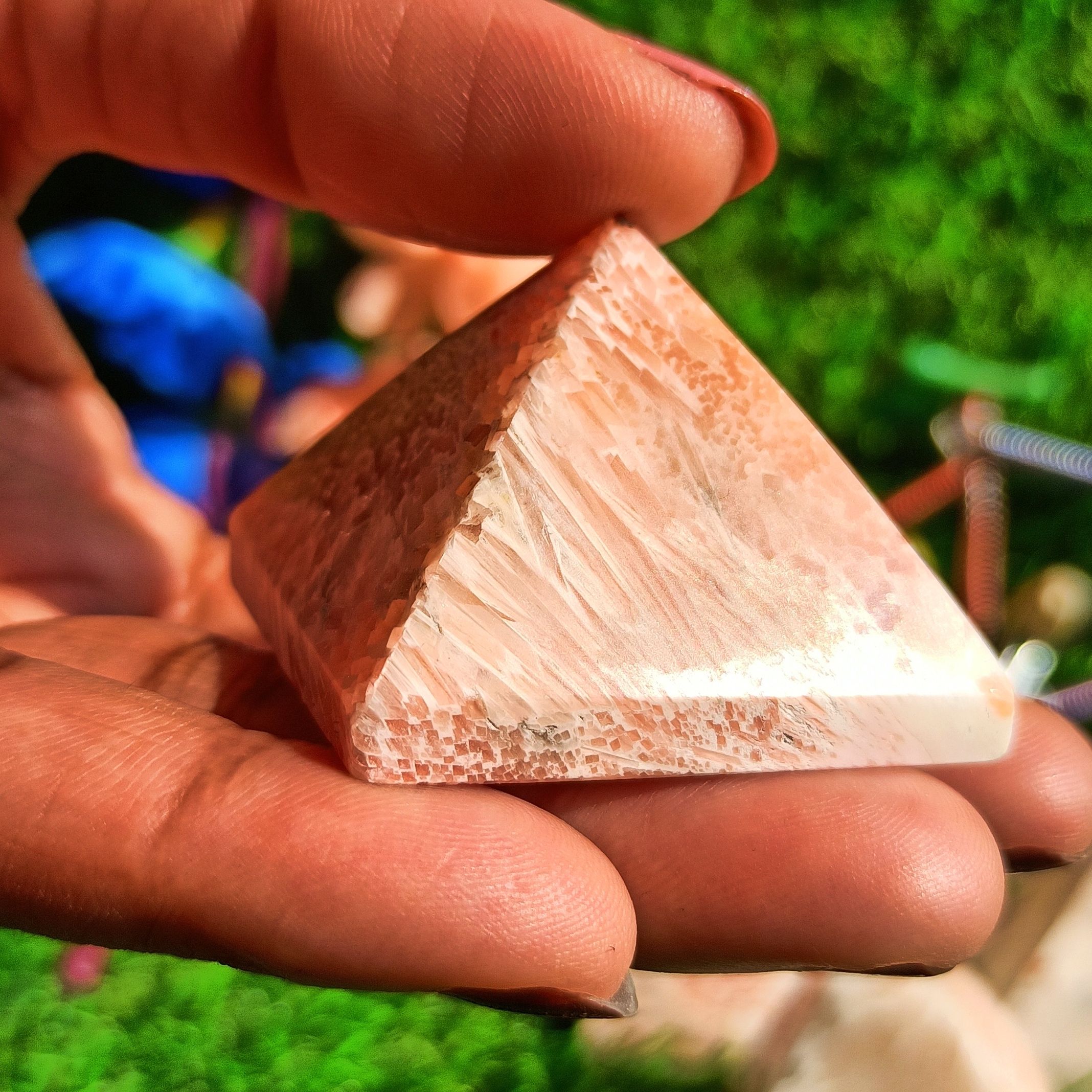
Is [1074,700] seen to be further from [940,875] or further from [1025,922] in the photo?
[940,875]

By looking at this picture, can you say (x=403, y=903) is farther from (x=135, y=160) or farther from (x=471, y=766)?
(x=135, y=160)

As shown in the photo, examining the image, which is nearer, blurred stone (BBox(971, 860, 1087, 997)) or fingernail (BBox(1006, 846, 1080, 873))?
fingernail (BBox(1006, 846, 1080, 873))

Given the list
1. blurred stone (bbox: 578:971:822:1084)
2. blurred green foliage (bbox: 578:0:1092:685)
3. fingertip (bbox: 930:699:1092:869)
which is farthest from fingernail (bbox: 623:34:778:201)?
blurred stone (bbox: 578:971:822:1084)

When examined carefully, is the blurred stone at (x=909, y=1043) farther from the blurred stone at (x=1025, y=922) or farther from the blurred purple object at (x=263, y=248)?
the blurred purple object at (x=263, y=248)

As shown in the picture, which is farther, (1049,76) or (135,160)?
(1049,76)

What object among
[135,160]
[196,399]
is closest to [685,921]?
[135,160]

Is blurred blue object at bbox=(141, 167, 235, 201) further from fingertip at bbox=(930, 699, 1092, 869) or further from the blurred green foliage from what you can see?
fingertip at bbox=(930, 699, 1092, 869)

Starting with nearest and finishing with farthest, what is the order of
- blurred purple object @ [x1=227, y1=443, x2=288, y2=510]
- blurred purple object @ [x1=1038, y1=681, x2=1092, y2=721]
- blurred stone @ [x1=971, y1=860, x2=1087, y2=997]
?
blurred stone @ [x1=971, y1=860, x2=1087, y2=997]
blurred purple object @ [x1=1038, y1=681, x2=1092, y2=721]
blurred purple object @ [x1=227, y1=443, x2=288, y2=510]

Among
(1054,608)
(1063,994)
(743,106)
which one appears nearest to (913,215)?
(1054,608)
